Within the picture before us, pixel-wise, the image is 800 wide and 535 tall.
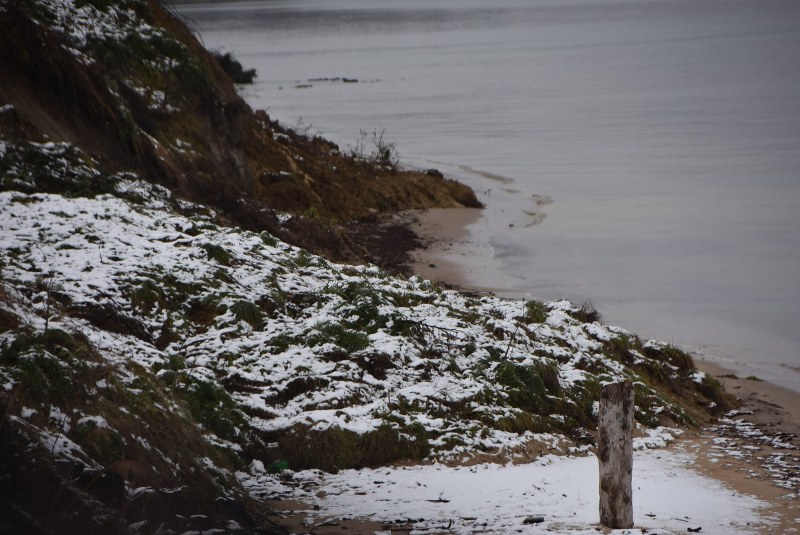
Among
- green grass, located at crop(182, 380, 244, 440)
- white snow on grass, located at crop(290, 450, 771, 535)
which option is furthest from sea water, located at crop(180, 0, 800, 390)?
green grass, located at crop(182, 380, 244, 440)

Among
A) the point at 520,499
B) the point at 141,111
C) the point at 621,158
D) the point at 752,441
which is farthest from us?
the point at 621,158

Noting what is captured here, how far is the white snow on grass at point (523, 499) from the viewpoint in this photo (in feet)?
24.7

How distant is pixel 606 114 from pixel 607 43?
59119 millimetres

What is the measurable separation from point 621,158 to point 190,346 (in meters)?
28.8

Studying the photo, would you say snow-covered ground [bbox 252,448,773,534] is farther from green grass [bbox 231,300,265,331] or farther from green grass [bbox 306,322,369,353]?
green grass [bbox 231,300,265,331]

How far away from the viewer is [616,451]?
23.8 feet

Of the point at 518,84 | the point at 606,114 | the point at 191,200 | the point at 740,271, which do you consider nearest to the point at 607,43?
the point at 518,84

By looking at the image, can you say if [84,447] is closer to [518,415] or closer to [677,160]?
[518,415]

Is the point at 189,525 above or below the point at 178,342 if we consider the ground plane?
below

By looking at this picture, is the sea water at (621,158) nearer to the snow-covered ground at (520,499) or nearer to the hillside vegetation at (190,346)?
the hillside vegetation at (190,346)

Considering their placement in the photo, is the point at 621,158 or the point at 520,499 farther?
the point at 621,158

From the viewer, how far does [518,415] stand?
991 cm

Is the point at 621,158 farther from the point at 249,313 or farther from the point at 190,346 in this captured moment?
the point at 190,346

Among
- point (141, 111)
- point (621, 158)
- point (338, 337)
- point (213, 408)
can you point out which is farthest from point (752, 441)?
point (621, 158)
